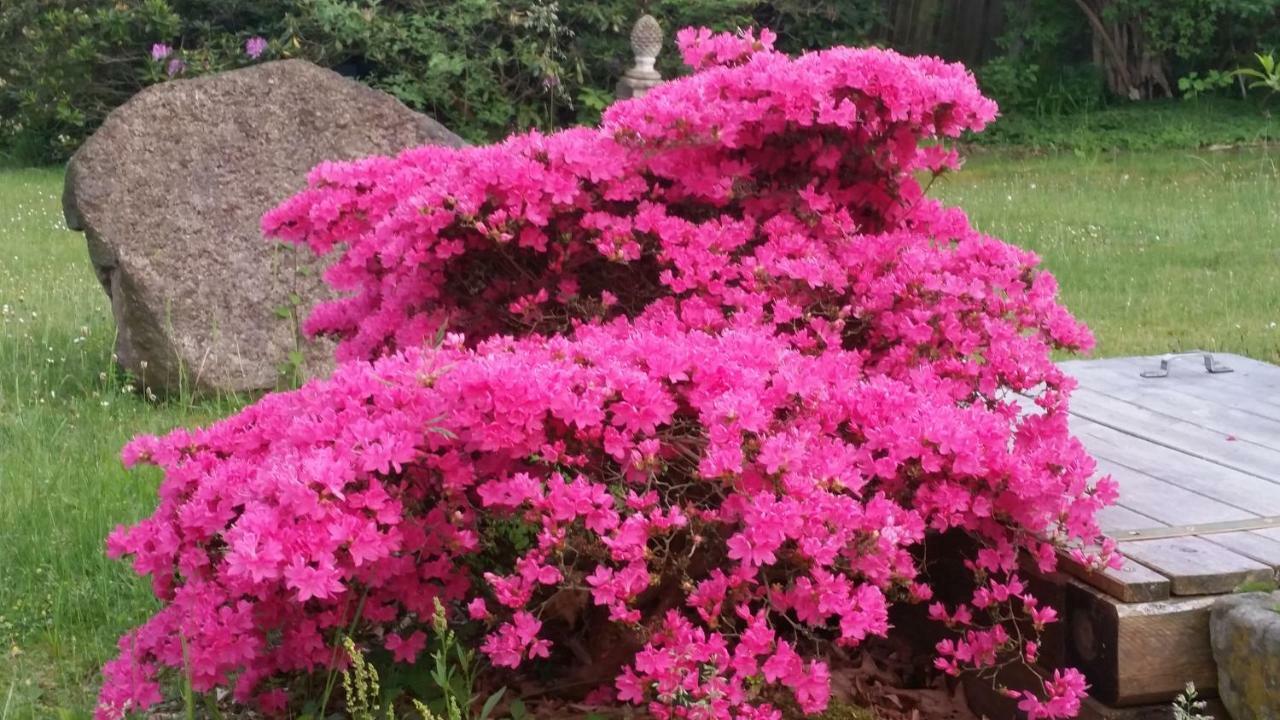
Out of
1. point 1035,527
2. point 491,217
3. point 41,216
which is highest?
point 491,217

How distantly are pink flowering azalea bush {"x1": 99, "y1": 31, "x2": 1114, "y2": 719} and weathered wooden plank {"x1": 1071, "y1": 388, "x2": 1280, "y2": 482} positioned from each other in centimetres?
64

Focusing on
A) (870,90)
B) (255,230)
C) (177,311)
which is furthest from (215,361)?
(870,90)

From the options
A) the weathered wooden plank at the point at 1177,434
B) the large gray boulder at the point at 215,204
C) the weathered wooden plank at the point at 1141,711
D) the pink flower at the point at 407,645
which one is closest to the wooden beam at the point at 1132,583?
the weathered wooden plank at the point at 1141,711

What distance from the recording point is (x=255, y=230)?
6055 millimetres

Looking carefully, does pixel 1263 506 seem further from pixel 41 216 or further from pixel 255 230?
pixel 41 216

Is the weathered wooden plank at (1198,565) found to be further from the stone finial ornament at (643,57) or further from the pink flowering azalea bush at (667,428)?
the stone finial ornament at (643,57)

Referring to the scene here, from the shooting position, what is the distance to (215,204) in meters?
6.07

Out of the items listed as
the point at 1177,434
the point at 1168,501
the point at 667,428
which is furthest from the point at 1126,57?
the point at 667,428

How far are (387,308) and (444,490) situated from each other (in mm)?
1107

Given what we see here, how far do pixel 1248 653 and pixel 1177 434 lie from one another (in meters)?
1.21

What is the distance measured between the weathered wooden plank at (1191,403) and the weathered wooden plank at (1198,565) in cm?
88

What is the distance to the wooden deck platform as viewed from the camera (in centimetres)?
266

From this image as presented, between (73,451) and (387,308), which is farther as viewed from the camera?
(73,451)

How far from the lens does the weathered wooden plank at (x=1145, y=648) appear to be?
2.64m
